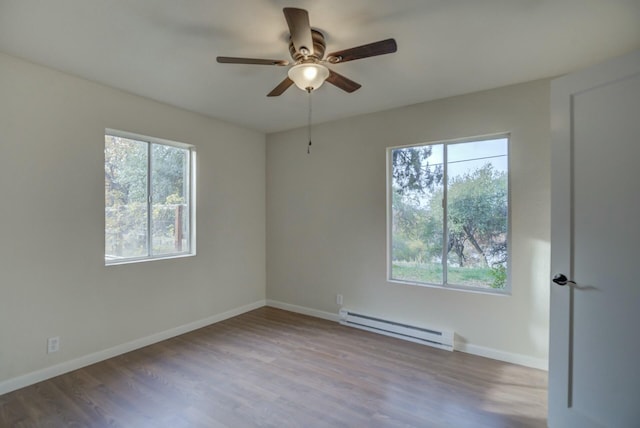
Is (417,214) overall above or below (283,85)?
below

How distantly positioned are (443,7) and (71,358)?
13.1 ft

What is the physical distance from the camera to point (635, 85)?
166cm

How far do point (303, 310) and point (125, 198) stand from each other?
264cm

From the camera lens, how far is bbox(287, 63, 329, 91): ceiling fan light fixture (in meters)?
2.07

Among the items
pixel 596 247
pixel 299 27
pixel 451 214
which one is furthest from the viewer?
pixel 451 214

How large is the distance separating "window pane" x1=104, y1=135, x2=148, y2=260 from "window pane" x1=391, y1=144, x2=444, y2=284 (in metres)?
2.83

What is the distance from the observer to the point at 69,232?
274 centimetres

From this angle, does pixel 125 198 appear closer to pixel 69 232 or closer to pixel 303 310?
pixel 69 232

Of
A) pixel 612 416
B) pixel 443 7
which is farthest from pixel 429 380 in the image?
pixel 443 7

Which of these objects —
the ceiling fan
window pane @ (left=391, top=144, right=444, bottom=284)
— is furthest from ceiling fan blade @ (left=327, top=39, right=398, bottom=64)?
window pane @ (left=391, top=144, right=444, bottom=284)

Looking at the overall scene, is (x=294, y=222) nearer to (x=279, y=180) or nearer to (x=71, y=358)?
(x=279, y=180)

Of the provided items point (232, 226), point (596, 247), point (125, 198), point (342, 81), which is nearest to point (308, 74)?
point (342, 81)

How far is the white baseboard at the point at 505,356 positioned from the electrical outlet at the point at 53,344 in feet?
12.2

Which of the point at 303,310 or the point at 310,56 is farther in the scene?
the point at 303,310
